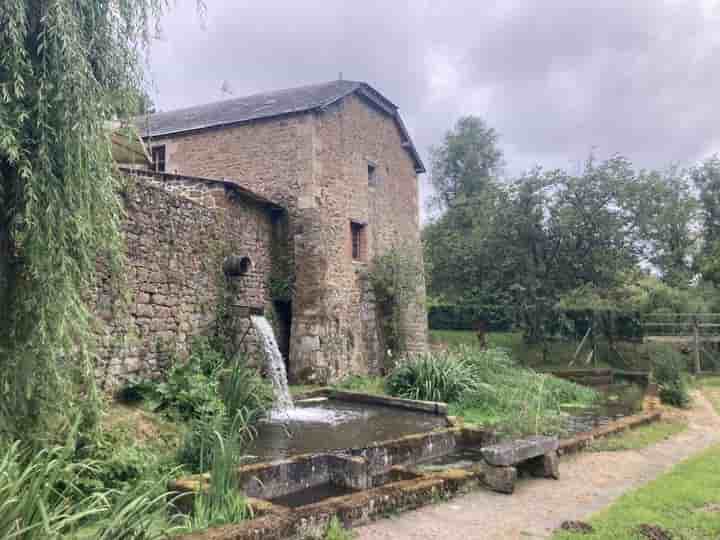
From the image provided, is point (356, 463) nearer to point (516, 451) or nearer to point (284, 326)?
point (516, 451)

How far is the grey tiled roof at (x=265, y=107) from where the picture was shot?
12.1m

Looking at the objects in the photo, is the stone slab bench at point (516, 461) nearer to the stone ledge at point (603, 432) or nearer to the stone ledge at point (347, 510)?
the stone ledge at point (347, 510)

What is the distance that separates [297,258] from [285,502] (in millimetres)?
7164

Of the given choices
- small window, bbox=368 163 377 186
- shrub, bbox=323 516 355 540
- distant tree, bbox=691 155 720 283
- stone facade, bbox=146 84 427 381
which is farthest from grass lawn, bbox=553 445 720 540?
distant tree, bbox=691 155 720 283

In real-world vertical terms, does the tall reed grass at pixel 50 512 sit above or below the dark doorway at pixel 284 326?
below

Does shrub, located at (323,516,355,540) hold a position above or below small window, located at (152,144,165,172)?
below

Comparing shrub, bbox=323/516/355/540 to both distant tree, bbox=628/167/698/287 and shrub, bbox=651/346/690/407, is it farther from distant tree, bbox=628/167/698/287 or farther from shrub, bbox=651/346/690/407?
distant tree, bbox=628/167/698/287

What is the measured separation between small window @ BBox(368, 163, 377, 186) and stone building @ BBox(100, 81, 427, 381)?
6 centimetres

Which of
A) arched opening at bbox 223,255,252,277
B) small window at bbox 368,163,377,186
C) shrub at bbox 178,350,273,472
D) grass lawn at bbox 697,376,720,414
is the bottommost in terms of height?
grass lawn at bbox 697,376,720,414

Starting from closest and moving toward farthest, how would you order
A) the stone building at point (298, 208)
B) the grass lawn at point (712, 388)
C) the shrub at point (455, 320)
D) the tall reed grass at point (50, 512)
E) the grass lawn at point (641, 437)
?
1. the tall reed grass at point (50, 512)
2. the grass lawn at point (641, 437)
3. the stone building at point (298, 208)
4. the grass lawn at point (712, 388)
5. the shrub at point (455, 320)

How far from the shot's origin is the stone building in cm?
980

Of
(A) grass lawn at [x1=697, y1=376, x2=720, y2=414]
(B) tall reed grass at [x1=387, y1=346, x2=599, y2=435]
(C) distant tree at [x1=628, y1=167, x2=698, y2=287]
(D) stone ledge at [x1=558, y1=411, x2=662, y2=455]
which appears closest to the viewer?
(D) stone ledge at [x1=558, y1=411, x2=662, y2=455]

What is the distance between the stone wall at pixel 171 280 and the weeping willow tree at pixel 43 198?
226cm

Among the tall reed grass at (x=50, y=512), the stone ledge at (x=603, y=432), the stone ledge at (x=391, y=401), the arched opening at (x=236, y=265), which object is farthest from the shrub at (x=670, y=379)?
the tall reed grass at (x=50, y=512)
